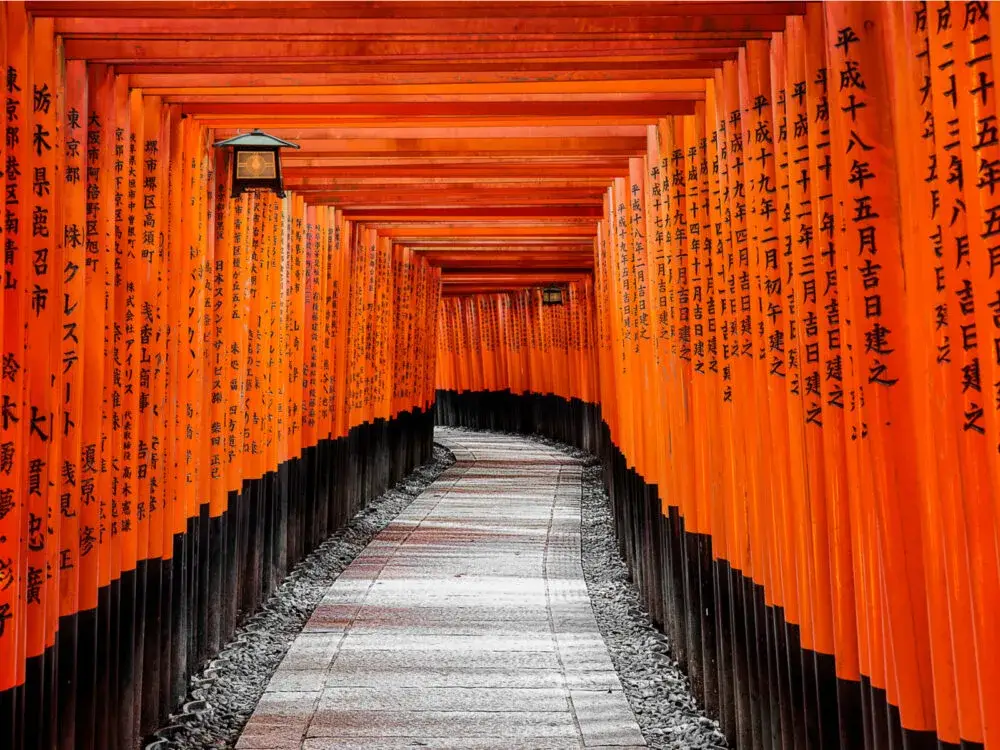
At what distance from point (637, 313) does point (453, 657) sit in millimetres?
2902

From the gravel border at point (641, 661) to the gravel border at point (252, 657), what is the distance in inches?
83.0

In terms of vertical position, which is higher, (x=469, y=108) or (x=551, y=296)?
(x=551, y=296)

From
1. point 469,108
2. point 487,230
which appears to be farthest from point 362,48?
point 487,230

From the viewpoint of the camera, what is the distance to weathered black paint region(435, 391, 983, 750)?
300cm

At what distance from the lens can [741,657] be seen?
4.34 m

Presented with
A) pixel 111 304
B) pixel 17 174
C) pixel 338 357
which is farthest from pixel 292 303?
pixel 17 174

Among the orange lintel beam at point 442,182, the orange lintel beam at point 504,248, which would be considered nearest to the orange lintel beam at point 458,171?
the orange lintel beam at point 442,182

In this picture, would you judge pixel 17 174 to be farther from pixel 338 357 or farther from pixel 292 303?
pixel 338 357

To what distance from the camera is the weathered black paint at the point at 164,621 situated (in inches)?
143

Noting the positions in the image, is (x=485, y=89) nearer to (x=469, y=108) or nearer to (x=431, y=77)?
(x=469, y=108)

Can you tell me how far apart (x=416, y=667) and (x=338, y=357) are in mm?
4898

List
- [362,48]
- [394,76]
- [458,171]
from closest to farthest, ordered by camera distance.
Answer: [362,48], [394,76], [458,171]

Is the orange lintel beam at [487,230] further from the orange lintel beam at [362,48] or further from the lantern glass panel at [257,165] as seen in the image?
the orange lintel beam at [362,48]

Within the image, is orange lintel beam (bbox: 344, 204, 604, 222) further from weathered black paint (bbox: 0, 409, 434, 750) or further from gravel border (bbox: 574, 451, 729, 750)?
gravel border (bbox: 574, 451, 729, 750)
